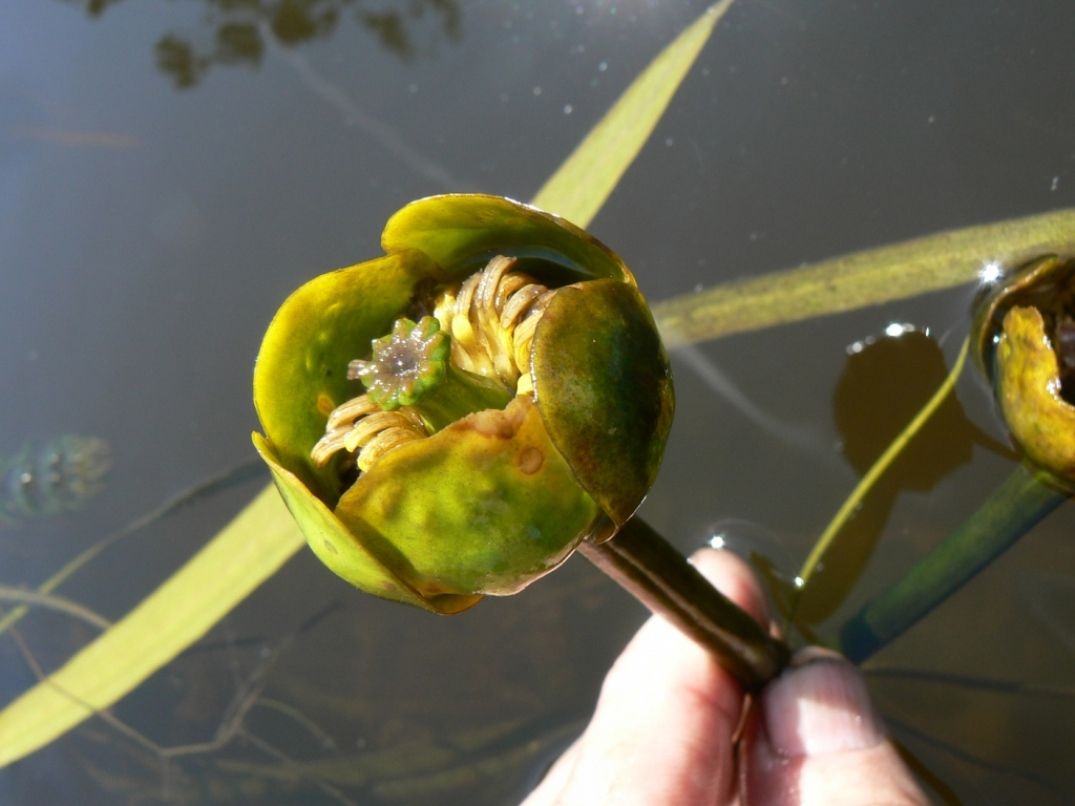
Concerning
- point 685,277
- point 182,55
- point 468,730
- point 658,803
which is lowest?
point 468,730

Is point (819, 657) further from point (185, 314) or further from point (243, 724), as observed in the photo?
point (185, 314)

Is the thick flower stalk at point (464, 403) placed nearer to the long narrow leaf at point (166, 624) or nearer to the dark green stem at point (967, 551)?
the dark green stem at point (967, 551)

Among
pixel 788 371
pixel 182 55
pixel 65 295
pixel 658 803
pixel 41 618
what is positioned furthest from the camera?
pixel 182 55

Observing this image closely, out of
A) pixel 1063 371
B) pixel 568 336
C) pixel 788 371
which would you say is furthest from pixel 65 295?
pixel 1063 371

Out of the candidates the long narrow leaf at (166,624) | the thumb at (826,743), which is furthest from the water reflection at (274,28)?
the thumb at (826,743)

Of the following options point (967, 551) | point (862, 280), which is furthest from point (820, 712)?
point (862, 280)
